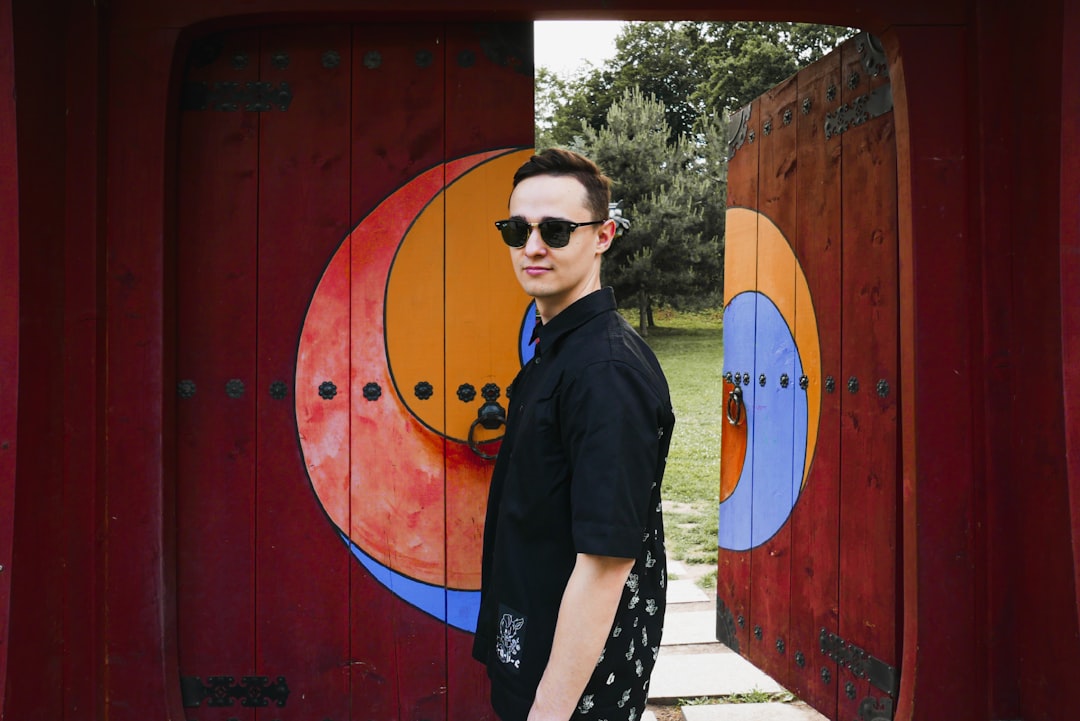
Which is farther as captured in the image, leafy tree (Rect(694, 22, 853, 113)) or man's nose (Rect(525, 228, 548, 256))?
leafy tree (Rect(694, 22, 853, 113))

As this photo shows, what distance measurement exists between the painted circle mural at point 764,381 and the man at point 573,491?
1.81m

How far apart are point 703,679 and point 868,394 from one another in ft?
4.79

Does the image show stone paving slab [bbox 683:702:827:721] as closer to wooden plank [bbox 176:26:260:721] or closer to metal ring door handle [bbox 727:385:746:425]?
metal ring door handle [bbox 727:385:746:425]

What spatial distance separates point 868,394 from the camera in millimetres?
2699

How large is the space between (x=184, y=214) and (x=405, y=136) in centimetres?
70

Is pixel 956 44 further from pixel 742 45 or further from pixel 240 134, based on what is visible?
pixel 742 45

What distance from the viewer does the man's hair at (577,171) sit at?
1454 mm

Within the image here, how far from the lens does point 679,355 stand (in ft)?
43.8

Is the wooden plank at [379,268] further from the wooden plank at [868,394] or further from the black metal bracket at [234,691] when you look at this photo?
the wooden plank at [868,394]

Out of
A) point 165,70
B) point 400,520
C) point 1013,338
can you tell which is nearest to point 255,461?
point 400,520

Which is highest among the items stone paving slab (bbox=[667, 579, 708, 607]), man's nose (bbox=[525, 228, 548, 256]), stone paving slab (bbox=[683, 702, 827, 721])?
man's nose (bbox=[525, 228, 548, 256])

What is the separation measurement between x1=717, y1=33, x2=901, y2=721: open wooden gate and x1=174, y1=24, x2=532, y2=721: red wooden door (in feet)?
3.82

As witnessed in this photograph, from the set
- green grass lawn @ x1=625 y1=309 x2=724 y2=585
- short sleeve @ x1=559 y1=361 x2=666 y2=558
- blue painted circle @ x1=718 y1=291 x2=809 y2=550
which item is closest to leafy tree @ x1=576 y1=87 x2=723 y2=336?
green grass lawn @ x1=625 y1=309 x2=724 y2=585

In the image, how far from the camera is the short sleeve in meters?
1.25
